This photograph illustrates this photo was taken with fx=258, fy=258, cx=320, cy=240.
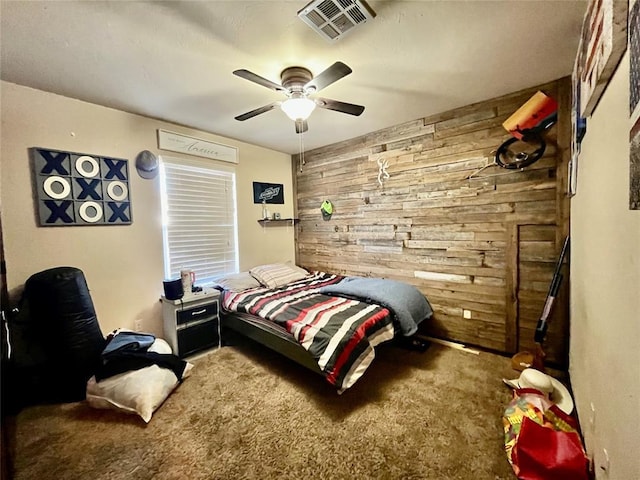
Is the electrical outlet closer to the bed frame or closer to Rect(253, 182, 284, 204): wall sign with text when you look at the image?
the bed frame

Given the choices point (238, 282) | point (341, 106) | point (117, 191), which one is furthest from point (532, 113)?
point (117, 191)

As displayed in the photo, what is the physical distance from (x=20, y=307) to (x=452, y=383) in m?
3.61

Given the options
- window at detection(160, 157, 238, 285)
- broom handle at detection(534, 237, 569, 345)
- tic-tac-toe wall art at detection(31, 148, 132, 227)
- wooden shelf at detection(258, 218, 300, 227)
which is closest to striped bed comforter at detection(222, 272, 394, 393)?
window at detection(160, 157, 238, 285)

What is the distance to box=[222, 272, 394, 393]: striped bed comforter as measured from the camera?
6.18 feet

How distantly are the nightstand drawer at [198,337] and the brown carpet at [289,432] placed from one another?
1.50ft

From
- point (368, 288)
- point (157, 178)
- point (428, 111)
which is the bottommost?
point (368, 288)

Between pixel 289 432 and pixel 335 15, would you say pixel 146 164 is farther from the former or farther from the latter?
pixel 289 432

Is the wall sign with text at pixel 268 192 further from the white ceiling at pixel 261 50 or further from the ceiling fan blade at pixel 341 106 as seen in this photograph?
the ceiling fan blade at pixel 341 106

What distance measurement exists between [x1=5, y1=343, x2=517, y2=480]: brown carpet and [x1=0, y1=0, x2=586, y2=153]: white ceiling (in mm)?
2568

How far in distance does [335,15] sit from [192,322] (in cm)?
292

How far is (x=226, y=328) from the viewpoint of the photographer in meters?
3.13

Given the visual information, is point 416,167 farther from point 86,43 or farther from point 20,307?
point 20,307

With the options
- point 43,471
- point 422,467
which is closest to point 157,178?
point 43,471

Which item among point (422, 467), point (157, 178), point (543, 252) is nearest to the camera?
point (422, 467)
